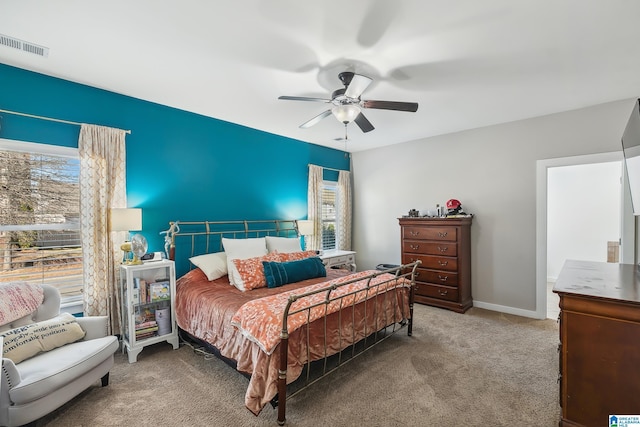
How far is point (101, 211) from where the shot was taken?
124 inches

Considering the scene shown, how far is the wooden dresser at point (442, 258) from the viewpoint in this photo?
175 inches

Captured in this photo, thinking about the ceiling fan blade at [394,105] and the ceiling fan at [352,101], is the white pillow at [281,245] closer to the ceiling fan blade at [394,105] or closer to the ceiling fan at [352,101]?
the ceiling fan at [352,101]

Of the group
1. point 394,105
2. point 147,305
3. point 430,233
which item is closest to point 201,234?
point 147,305

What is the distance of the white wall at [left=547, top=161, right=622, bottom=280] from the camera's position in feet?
18.4

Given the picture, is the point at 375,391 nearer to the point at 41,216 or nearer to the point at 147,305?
the point at 147,305

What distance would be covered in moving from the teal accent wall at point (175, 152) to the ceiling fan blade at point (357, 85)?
2.37 metres

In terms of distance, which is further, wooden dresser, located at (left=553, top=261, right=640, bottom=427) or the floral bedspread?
the floral bedspread

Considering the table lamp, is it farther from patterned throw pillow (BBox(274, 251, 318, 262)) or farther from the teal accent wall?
patterned throw pillow (BBox(274, 251, 318, 262))

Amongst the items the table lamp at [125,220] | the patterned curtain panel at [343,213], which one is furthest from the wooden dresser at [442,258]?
the table lamp at [125,220]

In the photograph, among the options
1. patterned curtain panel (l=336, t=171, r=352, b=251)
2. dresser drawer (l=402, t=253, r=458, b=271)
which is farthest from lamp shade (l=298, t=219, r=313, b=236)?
dresser drawer (l=402, t=253, r=458, b=271)

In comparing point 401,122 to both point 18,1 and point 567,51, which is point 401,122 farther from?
A: point 18,1

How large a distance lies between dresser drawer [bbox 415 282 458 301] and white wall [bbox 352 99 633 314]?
52 centimetres

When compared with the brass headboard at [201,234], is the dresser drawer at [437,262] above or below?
below

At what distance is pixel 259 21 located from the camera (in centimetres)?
211
